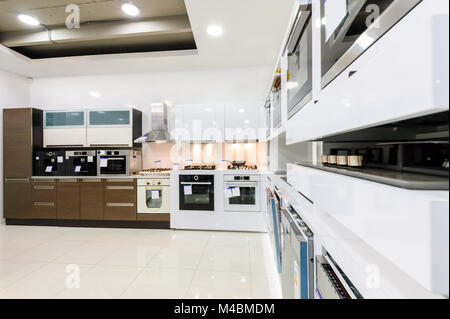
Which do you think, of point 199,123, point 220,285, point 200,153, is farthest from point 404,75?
point 200,153

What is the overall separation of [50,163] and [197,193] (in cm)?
262

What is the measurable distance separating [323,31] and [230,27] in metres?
2.11

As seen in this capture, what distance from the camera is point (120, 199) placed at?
3367 millimetres

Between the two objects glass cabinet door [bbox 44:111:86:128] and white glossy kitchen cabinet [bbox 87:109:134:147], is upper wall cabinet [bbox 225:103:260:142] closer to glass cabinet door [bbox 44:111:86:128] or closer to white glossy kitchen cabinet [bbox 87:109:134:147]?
white glossy kitchen cabinet [bbox 87:109:134:147]

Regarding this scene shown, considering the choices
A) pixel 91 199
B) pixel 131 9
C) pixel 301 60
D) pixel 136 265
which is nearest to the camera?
pixel 301 60

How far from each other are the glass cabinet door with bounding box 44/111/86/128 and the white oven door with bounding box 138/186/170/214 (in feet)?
5.30

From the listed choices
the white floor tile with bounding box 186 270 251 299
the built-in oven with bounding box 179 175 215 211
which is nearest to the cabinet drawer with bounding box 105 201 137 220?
the built-in oven with bounding box 179 175 215 211

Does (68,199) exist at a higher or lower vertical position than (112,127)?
lower

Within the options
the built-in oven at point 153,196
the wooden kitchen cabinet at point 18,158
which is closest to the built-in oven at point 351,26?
the built-in oven at point 153,196

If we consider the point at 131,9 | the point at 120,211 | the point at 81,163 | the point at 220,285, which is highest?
the point at 131,9

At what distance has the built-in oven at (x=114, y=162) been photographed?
3.42 meters

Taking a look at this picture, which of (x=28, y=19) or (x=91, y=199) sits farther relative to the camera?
(x=91, y=199)

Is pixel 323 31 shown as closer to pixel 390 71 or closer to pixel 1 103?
pixel 390 71

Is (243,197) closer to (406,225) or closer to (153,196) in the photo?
(153,196)
